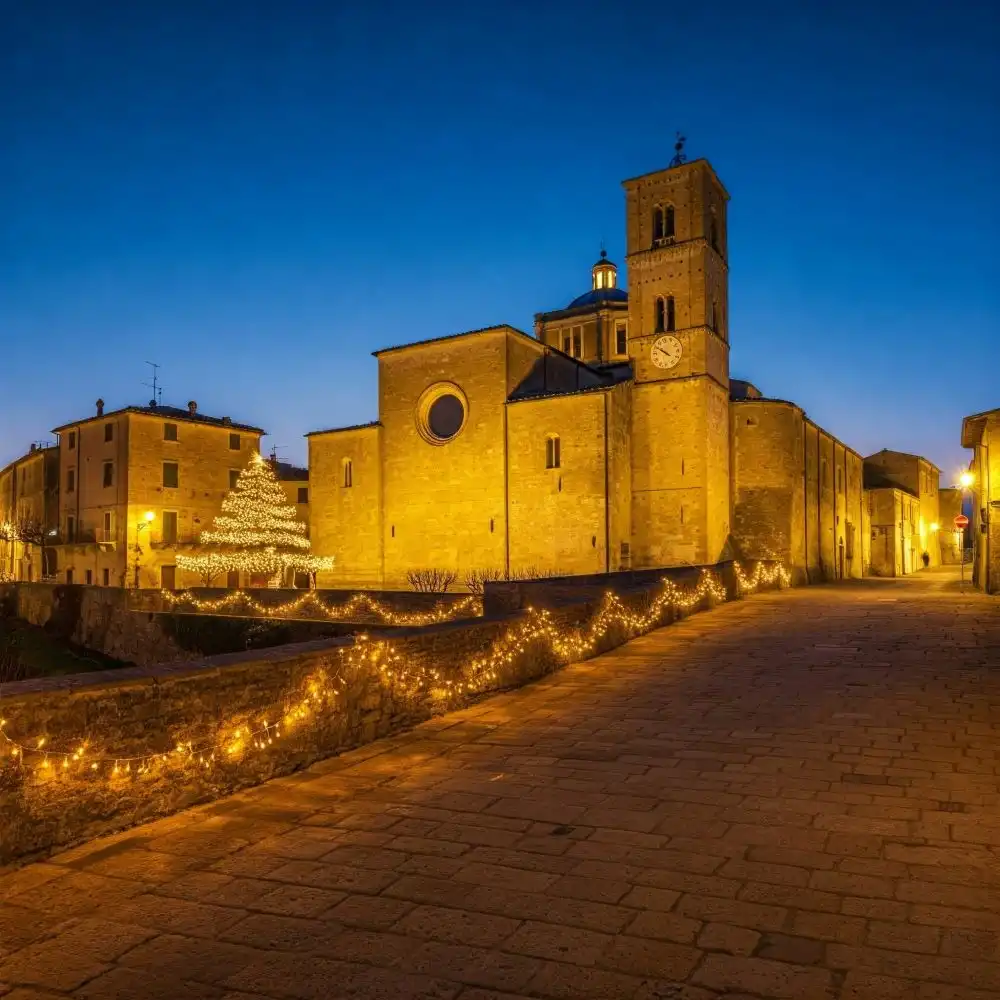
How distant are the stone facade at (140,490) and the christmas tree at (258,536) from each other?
408 cm

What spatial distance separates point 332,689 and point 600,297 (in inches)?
1429

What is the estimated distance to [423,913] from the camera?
3291 mm

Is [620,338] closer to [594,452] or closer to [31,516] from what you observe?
[594,452]

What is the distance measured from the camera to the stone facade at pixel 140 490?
1399 inches

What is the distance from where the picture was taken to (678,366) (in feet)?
91.4

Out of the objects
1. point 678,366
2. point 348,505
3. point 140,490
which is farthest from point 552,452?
point 140,490

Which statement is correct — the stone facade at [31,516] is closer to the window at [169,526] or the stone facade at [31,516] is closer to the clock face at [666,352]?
the window at [169,526]

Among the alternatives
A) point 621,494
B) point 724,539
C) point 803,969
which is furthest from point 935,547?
point 803,969

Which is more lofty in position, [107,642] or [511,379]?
[511,379]

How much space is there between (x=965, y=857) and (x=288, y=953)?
10.4ft

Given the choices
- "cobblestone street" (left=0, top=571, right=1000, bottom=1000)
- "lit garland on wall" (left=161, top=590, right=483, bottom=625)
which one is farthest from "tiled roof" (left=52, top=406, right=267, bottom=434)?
"cobblestone street" (left=0, top=571, right=1000, bottom=1000)

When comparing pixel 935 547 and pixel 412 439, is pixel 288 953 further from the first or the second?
pixel 935 547

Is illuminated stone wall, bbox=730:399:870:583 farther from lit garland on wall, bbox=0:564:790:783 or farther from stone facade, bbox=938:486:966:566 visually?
stone facade, bbox=938:486:966:566

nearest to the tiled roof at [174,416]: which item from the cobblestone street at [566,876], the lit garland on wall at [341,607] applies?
the lit garland on wall at [341,607]
